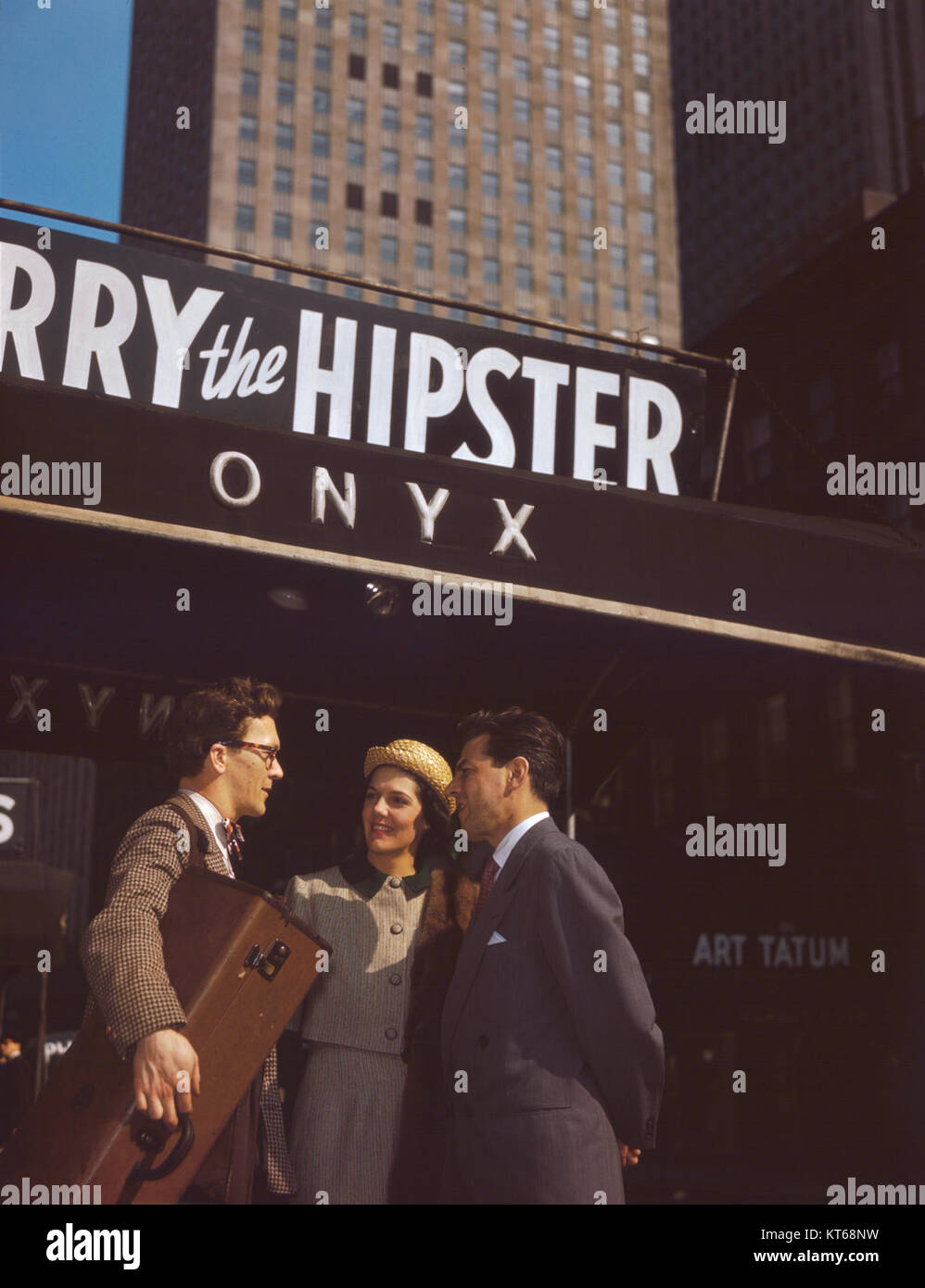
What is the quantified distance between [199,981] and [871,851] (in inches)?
946

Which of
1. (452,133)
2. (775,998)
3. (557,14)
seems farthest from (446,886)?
(557,14)

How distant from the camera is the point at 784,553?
6465 mm

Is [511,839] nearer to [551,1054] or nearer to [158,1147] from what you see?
[551,1054]

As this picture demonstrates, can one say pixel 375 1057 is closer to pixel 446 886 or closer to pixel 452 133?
pixel 446 886

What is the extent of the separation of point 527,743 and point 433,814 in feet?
1.99

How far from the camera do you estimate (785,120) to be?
4727 inches

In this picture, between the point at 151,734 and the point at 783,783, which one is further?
the point at 783,783

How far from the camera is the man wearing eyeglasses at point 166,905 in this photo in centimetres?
460

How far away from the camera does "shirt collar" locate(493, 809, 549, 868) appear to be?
5559mm

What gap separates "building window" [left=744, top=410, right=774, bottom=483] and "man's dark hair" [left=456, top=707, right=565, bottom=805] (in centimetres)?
2722
